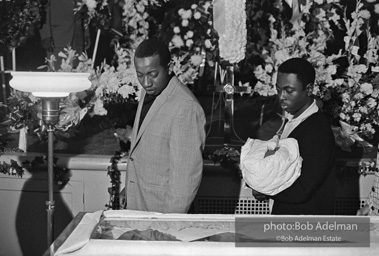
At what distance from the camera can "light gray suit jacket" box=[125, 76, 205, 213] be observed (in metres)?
2.95

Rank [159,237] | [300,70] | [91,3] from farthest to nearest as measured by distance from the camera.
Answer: [91,3]
[300,70]
[159,237]

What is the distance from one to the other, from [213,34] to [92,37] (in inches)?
50.5

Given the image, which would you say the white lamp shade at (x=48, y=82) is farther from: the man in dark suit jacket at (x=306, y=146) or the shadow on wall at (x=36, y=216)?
the shadow on wall at (x=36, y=216)

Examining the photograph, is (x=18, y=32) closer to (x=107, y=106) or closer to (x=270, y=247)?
(x=107, y=106)

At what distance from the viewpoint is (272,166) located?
97.1 inches

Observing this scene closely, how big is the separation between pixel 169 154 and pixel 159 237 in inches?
37.3

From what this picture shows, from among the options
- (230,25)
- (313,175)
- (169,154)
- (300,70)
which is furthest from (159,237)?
(230,25)

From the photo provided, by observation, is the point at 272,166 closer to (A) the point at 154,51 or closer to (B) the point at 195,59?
(A) the point at 154,51

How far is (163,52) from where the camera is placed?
303 cm

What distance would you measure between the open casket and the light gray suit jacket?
63cm

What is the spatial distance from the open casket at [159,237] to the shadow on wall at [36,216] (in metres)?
2.18

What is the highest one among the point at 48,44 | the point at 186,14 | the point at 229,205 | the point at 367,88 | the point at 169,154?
the point at 186,14

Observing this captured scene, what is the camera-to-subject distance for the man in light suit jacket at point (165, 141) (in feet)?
9.68

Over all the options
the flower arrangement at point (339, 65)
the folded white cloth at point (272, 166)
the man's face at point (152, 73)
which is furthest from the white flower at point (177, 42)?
the folded white cloth at point (272, 166)
